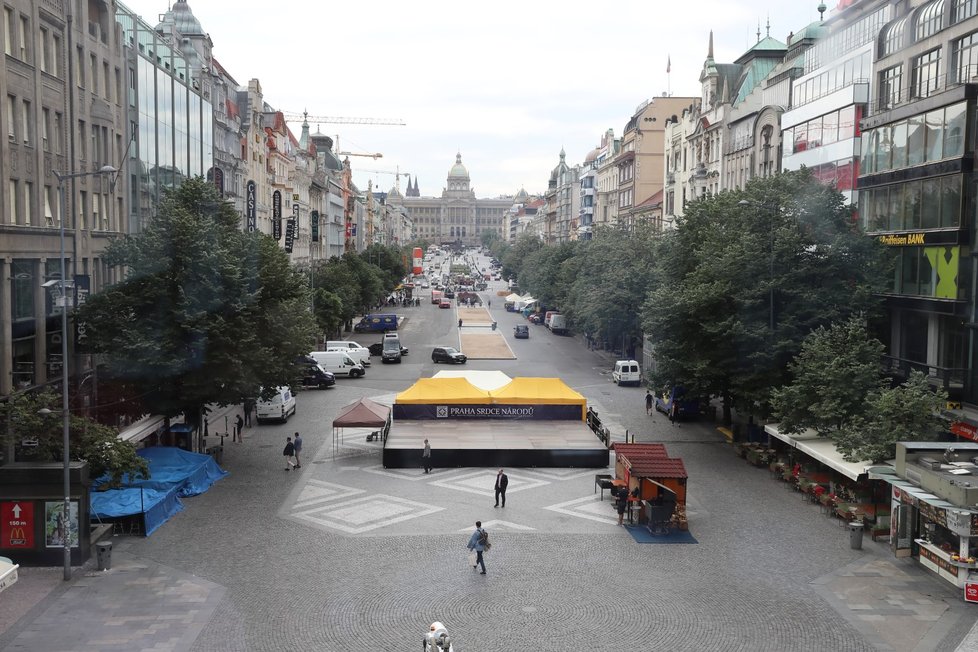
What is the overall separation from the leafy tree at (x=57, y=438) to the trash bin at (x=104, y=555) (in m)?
2.51

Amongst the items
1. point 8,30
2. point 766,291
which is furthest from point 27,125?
point 766,291

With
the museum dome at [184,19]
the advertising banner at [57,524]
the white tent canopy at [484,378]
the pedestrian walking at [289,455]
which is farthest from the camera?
the museum dome at [184,19]

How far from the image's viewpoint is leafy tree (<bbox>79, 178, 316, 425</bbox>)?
3450 cm

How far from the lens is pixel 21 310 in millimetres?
33062

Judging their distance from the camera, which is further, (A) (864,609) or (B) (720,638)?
(A) (864,609)

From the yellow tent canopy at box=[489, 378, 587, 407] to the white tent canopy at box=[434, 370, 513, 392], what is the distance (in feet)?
4.40

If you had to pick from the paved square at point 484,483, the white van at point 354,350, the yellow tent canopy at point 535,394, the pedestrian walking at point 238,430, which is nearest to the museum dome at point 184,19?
the white van at point 354,350

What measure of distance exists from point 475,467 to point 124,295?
570 inches

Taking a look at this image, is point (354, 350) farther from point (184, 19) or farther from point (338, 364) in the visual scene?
point (184, 19)

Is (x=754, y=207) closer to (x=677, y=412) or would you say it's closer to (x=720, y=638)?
(x=677, y=412)

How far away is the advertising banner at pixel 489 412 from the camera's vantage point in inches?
1697

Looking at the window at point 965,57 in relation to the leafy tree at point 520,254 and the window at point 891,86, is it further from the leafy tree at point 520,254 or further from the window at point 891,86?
the leafy tree at point 520,254

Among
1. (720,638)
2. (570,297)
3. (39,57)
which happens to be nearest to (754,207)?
(720,638)

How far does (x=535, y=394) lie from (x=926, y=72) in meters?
20.9
